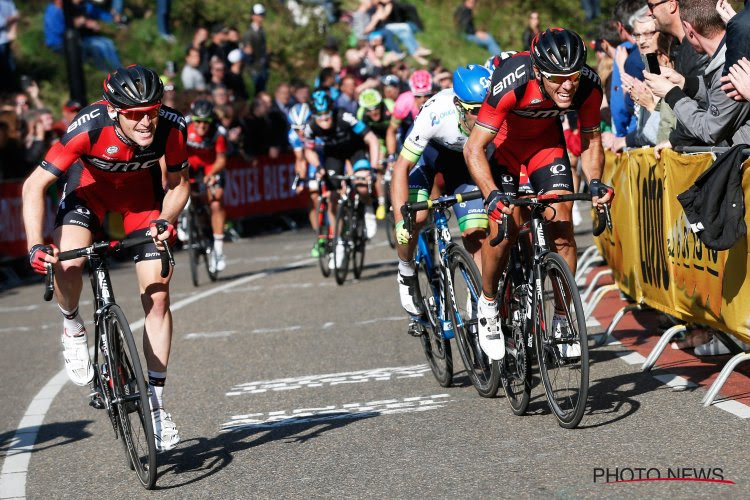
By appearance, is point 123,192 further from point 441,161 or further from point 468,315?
point 441,161

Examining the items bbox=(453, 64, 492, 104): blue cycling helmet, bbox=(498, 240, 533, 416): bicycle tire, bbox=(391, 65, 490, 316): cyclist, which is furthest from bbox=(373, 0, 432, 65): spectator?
bbox=(498, 240, 533, 416): bicycle tire

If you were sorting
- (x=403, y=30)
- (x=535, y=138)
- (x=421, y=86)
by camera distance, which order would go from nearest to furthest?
1. (x=535, y=138)
2. (x=421, y=86)
3. (x=403, y=30)

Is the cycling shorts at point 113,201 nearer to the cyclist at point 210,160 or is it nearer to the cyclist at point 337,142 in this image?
the cyclist at point 337,142

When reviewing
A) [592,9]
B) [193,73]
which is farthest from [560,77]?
[592,9]

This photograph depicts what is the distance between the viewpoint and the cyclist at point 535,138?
6.85m

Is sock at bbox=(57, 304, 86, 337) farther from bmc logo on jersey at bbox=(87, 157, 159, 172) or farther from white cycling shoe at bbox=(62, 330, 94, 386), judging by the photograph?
bmc logo on jersey at bbox=(87, 157, 159, 172)

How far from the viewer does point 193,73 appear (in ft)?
77.7

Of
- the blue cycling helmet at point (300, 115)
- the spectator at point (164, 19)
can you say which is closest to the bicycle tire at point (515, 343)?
the blue cycling helmet at point (300, 115)

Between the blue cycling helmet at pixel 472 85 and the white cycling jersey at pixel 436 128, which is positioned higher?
the blue cycling helmet at pixel 472 85

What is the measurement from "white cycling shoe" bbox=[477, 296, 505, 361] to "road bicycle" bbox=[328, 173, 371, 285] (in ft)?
22.0

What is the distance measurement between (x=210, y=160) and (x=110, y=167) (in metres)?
9.21

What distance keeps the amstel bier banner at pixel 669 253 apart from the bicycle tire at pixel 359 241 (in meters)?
4.46

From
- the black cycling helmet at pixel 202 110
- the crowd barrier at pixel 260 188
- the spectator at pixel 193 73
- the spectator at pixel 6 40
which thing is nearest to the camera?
the black cycling helmet at pixel 202 110

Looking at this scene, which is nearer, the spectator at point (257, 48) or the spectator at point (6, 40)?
the spectator at point (6, 40)
